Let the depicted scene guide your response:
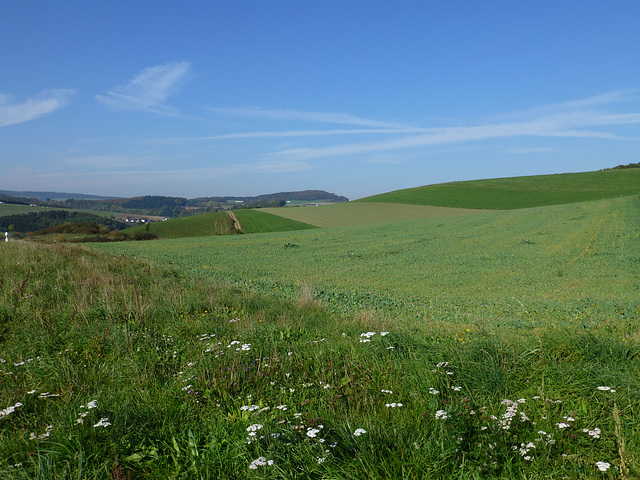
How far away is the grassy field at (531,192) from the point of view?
76.6 m

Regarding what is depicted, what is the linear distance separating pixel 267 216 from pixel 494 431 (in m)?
71.9

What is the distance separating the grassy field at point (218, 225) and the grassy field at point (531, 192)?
3033cm

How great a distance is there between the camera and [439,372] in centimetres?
434

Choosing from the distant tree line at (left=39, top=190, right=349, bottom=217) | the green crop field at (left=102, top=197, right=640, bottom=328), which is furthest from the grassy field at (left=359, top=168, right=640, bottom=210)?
the distant tree line at (left=39, top=190, right=349, bottom=217)

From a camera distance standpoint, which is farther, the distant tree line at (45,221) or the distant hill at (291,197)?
the distant hill at (291,197)

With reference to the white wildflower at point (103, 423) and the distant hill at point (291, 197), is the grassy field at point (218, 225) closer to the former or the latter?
the white wildflower at point (103, 423)

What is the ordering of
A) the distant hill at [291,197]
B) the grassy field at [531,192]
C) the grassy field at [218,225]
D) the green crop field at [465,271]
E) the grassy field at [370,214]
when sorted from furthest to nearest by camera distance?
the distant hill at [291,197]
the grassy field at [531,192]
the grassy field at [370,214]
the grassy field at [218,225]
the green crop field at [465,271]

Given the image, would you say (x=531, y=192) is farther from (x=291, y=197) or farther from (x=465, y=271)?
(x=291, y=197)

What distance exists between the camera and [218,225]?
2741 inches

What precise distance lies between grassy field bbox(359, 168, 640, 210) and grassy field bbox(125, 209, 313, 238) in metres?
30.3

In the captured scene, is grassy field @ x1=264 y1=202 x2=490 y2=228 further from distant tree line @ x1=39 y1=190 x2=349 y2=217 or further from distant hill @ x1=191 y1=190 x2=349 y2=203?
distant hill @ x1=191 y1=190 x2=349 y2=203

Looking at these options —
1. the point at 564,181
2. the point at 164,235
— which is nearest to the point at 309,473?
the point at 164,235

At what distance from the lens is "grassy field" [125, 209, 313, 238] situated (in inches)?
2434

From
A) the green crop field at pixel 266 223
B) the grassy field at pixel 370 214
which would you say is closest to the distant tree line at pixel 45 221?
the green crop field at pixel 266 223
